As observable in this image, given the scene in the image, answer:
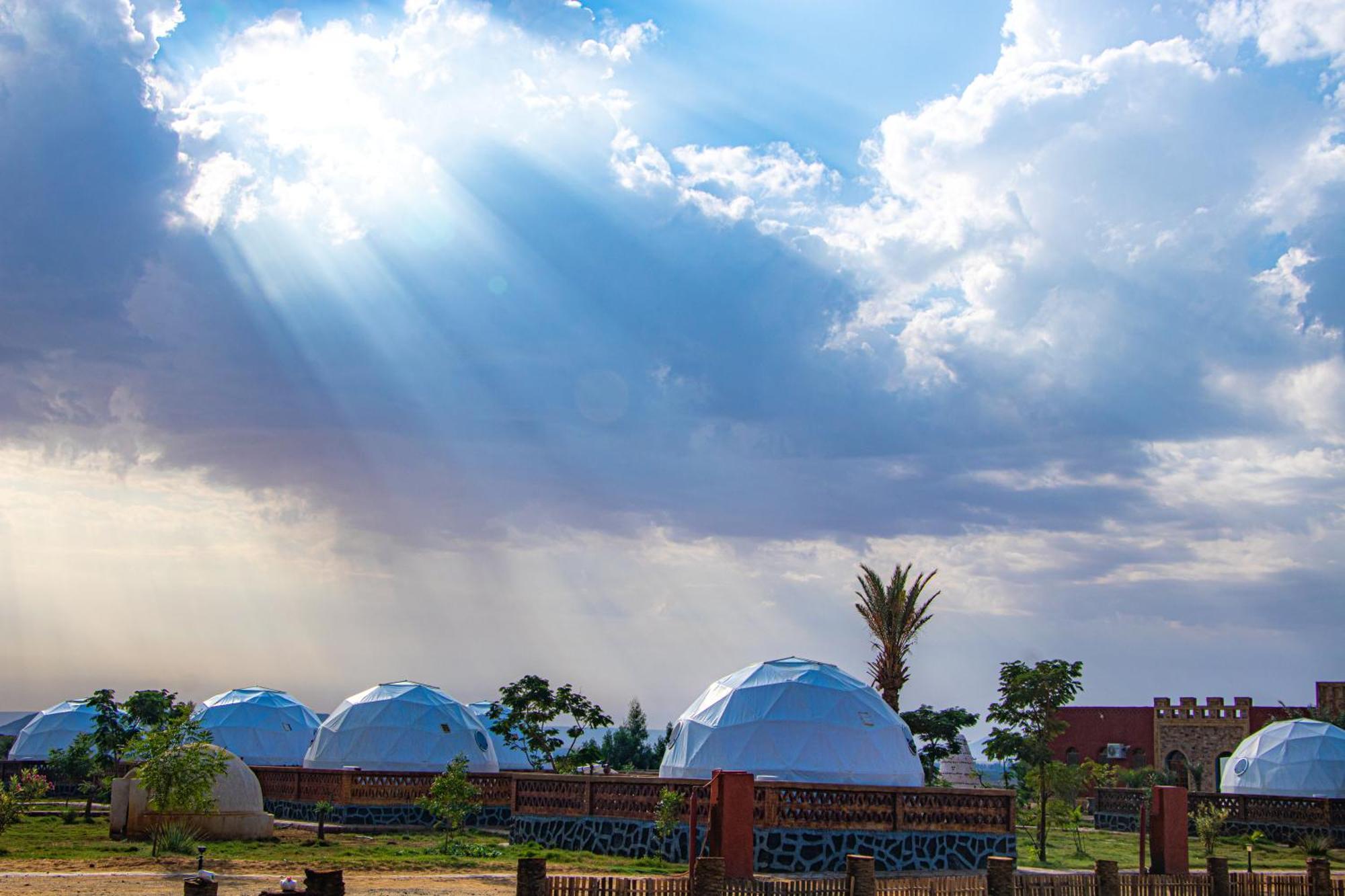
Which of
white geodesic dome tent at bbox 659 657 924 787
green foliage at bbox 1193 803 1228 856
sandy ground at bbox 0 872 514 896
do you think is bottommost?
green foliage at bbox 1193 803 1228 856

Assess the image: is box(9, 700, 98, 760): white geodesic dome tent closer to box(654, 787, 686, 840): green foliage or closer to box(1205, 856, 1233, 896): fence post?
box(654, 787, 686, 840): green foliage

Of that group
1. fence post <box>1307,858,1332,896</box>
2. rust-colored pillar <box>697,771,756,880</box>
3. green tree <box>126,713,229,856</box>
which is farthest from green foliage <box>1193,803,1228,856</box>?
green tree <box>126,713,229,856</box>

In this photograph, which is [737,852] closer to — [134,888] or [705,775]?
[705,775]

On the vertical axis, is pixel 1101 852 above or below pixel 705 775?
below

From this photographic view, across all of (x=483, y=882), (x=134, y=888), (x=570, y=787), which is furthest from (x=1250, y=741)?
(x=134, y=888)

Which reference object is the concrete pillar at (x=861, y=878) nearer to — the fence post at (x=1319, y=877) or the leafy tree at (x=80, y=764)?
the fence post at (x=1319, y=877)

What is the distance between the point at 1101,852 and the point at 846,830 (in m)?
13.2

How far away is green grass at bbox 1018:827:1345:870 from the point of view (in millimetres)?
30438

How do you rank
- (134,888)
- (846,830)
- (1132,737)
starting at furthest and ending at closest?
(1132,737)
(846,830)
(134,888)

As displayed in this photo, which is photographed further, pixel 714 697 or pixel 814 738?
pixel 714 697

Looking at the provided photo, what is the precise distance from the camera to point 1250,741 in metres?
47.6

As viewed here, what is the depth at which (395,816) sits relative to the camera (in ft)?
118

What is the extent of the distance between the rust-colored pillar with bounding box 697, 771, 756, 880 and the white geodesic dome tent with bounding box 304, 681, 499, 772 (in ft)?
67.6

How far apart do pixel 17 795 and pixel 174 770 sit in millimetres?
5171
